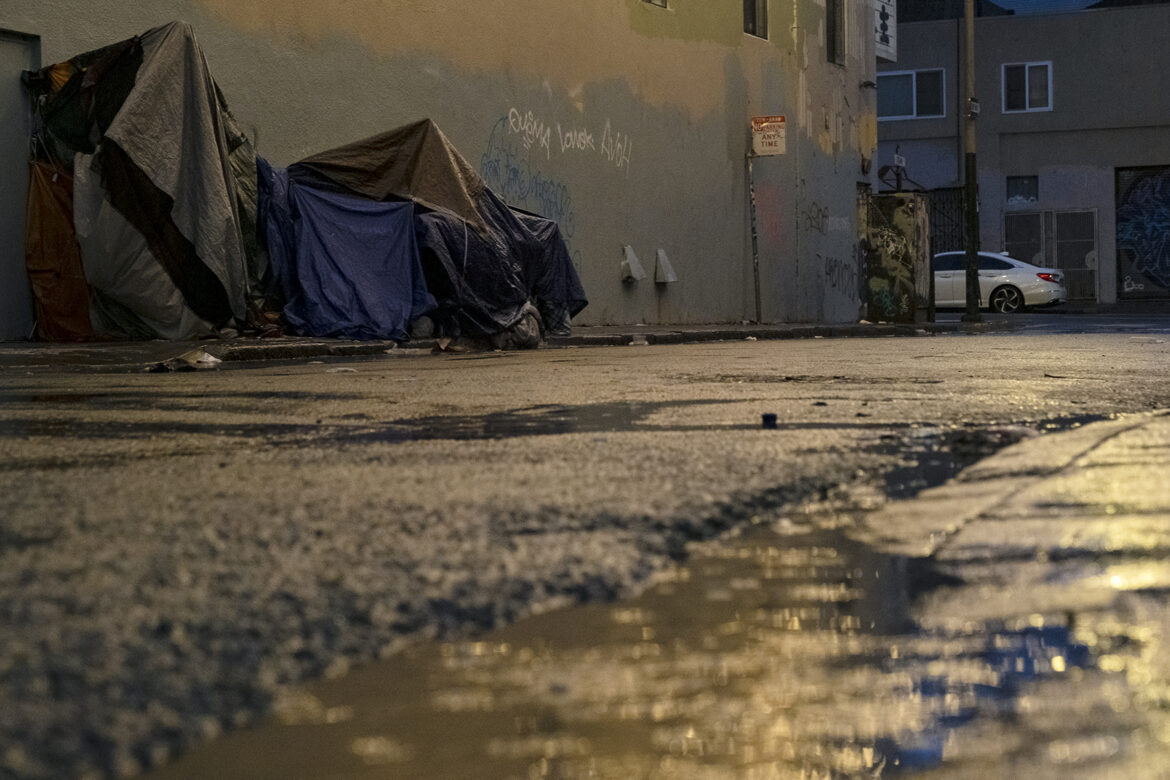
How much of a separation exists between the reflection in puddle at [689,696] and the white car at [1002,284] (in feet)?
101

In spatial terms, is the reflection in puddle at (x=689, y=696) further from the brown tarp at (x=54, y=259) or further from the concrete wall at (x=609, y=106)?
the concrete wall at (x=609, y=106)

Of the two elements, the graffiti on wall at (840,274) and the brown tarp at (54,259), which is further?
the graffiti on wall at (840,274)

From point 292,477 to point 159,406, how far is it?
2617 millimetres

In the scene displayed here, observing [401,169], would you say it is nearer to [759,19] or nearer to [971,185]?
[759,19]

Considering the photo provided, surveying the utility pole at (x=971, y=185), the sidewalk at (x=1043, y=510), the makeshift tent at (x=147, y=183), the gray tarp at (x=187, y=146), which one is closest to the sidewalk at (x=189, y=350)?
the makeshift tent at (x=147, y=183)

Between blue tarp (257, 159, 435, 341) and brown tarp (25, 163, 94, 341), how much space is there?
5.30 feet

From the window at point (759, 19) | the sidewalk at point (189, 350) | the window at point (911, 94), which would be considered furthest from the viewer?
the window at point (911, 94)

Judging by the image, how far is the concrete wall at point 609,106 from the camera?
568 inches

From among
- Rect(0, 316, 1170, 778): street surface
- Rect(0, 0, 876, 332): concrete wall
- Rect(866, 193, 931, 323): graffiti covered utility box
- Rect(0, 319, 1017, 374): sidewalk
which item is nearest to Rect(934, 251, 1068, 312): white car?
Rect(0, 0, 876, 332): concrete wall

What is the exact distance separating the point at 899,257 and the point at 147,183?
13550mm

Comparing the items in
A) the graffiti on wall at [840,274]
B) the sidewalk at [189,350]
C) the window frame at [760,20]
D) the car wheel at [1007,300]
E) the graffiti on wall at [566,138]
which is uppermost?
the window frame at [760,20]

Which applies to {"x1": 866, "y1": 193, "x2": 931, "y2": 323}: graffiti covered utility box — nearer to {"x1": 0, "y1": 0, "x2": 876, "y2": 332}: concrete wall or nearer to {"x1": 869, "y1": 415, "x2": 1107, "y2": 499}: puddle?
{"x1": 0, "y1": 0, "x2": 876, "y2": 332}: concrete wall

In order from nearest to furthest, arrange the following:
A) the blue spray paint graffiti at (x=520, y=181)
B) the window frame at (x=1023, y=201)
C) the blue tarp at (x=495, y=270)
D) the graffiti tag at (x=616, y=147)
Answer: the blue tarp at (x=495, y=270) < the blue spray paint graffiti at (x=520, y=181) < the graffiti tag at (x=616, y=147) < the window frame at (x=1023, y=201)

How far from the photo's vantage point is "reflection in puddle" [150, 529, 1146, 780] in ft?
4.30
